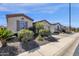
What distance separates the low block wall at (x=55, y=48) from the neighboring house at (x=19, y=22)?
1.22 ft

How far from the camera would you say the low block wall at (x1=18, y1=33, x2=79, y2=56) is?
2.69 metres

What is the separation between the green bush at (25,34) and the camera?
2738 mm

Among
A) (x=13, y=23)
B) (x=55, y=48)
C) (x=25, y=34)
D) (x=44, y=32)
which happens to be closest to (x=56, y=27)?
(x=44, y=32)

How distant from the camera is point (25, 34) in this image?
2.74 metres

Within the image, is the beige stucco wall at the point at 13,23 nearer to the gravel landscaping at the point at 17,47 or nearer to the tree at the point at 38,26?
the tree at the point at 38,26

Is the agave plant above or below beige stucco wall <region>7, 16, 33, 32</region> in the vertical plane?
below

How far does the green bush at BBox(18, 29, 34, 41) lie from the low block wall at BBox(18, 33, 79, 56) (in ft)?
0.65

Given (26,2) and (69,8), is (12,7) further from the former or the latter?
(69,8)

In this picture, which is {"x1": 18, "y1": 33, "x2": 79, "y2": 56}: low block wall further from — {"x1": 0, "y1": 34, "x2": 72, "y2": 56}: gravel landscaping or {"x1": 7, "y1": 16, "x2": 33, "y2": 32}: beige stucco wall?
{"x1": 7, "y1": 16, "x2": 33, "y2": 32}: beige stucco wall

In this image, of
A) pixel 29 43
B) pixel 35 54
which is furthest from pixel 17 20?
pixel 35 54

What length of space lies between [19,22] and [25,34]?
0.20 metres

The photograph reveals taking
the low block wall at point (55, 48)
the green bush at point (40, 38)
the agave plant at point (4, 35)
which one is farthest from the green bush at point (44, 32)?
the agave plant at point (4, 35)

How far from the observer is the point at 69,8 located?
8.93ft

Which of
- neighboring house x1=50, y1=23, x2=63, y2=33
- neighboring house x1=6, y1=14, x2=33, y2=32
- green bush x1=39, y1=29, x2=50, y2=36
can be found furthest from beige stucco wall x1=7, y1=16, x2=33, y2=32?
neighboring house x1=50, y1=23, x2=63, y2=33
